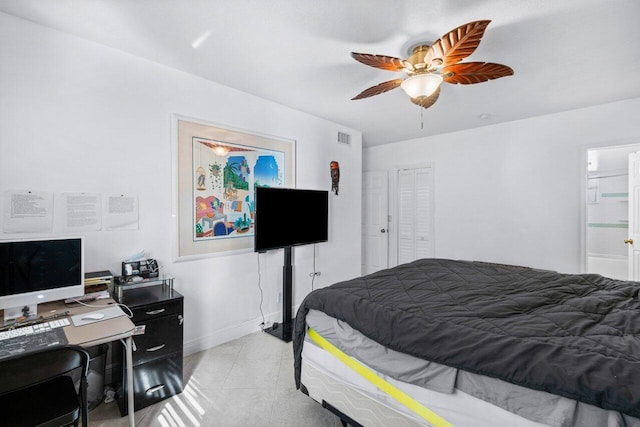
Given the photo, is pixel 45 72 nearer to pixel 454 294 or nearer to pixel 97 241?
pixel 97 241

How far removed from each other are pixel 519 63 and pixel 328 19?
167 centimetres

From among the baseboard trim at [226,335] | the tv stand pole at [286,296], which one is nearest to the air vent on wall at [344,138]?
the tv stand pole at [286,296]

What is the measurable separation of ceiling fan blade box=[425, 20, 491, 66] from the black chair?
238cm

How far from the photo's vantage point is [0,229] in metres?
1.83

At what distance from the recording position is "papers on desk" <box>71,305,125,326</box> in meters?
1.61

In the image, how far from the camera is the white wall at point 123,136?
6.23ft

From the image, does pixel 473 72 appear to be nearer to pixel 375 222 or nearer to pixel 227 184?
pixel 227 184

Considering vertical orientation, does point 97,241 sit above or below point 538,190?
below

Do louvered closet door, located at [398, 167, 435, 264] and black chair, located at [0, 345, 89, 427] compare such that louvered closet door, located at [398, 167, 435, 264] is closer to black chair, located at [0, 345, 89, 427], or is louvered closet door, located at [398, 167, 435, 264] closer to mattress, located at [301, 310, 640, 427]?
mattress, located at [301, 310, 640, 427]

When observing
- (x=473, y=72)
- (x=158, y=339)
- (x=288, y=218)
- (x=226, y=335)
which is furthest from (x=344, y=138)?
(x=158, y=339)

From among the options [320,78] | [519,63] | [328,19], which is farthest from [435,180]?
[328,19]

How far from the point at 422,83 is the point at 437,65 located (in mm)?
137

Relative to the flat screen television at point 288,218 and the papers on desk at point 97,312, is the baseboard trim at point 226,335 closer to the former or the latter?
the flat screen television at point 288,218

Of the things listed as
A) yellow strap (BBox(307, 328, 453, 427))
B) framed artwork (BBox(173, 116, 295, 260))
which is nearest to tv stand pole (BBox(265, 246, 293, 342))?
framed artwork (BBox(173, 116, 295, 260))
